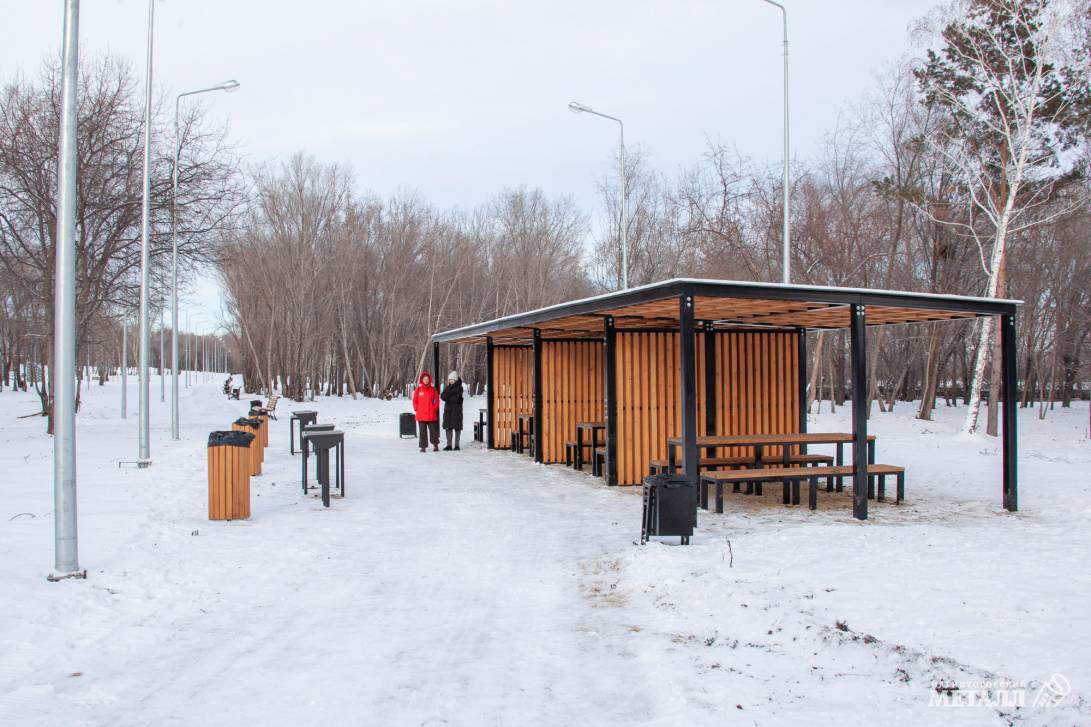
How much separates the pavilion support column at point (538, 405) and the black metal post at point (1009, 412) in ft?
25.2

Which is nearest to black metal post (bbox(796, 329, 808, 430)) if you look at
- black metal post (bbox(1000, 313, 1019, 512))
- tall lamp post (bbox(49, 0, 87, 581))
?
black metal post (bbox(1000, 313, 1019, 512))

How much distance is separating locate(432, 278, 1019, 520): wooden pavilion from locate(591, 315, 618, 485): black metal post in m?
0.02

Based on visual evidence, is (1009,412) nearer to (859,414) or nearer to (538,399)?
(859,414)

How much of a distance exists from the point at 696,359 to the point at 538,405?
3806mm

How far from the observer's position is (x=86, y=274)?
20672 mm

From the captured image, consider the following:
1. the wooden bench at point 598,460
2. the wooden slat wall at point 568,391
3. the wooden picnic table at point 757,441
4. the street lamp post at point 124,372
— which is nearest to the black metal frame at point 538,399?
the wooden slat wall at point 568,391

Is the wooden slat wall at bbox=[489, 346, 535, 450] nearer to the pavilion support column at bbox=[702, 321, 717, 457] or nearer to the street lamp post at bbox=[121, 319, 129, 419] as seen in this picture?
the pavilion support column at bbox=[702, 321, 717, 457]

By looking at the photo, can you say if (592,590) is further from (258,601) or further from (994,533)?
(994,533)

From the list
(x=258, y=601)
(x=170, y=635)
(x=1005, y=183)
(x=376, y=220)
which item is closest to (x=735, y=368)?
(x=258, y=601)

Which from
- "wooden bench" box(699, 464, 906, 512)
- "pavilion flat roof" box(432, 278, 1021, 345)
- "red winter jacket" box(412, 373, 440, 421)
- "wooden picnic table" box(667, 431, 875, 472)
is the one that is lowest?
"wooden bench" box(699, 464, 906, 512)

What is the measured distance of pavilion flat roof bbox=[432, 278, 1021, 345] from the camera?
885 cm

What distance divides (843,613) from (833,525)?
3.53 m

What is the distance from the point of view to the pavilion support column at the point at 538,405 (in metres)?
15.0

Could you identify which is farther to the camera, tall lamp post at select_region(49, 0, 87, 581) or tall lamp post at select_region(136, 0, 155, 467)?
tall lamp post at select_region(136, 0, 155, 467)
